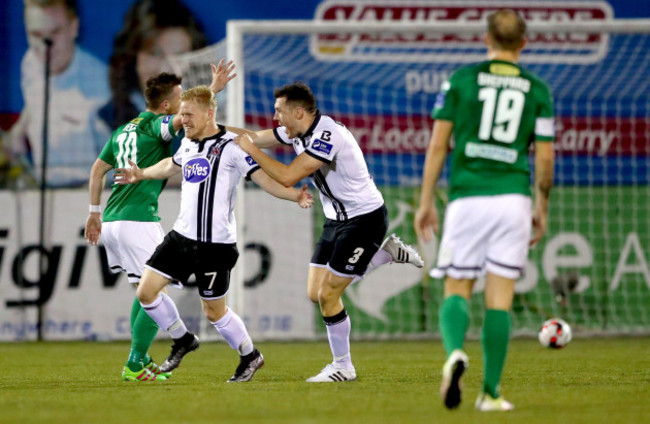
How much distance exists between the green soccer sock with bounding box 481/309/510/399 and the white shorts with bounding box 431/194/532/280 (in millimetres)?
196

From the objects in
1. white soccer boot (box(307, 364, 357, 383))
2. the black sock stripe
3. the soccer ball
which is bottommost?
the soccer ball

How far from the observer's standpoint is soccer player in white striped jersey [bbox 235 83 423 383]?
6941 mm

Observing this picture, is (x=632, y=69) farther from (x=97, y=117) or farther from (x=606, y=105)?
(x=97, y=117)

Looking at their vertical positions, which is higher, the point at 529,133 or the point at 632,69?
the point at 632,69

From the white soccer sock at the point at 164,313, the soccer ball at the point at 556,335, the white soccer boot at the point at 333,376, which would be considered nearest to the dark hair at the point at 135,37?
the soccer ball at the point at 556,335

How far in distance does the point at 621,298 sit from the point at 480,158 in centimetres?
813

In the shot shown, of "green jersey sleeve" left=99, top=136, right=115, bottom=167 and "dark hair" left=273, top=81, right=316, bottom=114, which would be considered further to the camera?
"green jersey sleeve" left=99, top=136, right=115, bottom=167

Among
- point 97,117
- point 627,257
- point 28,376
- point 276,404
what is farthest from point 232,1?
point 276,404

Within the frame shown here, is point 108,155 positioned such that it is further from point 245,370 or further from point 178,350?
point 245,370

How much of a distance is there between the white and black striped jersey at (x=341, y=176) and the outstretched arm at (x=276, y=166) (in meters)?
0.25

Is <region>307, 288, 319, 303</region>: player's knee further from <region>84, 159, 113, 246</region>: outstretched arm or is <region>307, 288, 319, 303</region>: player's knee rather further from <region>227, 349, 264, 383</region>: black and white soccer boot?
<region>84, 159, 113, 246</region>: outstretched arm

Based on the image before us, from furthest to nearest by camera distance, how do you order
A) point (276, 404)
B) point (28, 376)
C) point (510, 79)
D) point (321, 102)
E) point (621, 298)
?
1. point (321, 102)
2. point (621, 298)
3. point (28, 376)
4. point (276, 404)
5. point (510, 79)

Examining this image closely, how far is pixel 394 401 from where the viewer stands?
18.0ft

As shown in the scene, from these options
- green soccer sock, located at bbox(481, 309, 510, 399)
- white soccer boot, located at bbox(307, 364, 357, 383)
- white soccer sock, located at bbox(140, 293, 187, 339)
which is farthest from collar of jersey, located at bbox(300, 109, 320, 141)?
green soccer sock, located at bbox(481, 309, 510, 399)
